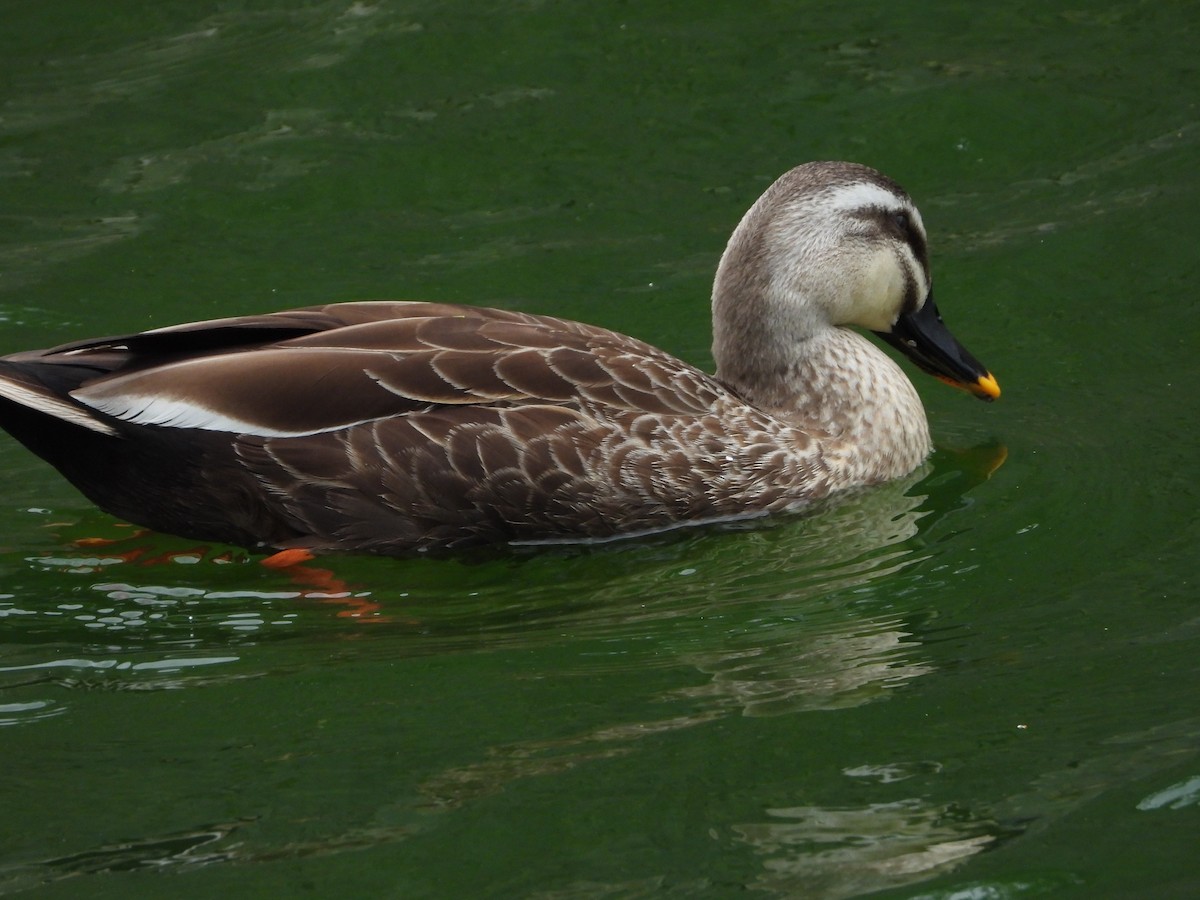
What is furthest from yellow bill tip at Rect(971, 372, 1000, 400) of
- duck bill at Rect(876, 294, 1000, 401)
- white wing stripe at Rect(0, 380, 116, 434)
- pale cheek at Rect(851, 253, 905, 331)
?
white wing stripe at Rect(0, 380, 116, 434)

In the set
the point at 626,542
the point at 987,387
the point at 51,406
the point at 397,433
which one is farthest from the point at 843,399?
the point at 51,406

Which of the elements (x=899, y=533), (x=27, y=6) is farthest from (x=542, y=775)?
(x=27, y=6)

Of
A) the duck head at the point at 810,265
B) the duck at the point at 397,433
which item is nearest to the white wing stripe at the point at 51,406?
the duck at the point at 397,433

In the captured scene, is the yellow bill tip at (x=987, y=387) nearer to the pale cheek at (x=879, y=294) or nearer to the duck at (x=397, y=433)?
the pale cheek at (x=879, y=294)

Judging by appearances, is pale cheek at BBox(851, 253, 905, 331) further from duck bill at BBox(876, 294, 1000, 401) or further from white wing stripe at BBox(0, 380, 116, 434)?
white wing stripe at BBox(0, 380, 116, 434)

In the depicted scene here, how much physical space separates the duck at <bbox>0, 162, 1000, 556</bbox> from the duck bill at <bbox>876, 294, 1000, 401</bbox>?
2.93 ft

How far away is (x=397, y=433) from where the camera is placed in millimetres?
6465

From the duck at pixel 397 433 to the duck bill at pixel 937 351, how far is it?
0.89m

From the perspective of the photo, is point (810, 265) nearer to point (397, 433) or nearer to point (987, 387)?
point (987, 387)

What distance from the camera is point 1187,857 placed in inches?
169

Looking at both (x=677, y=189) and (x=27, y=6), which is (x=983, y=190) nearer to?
(x=677, y=189)

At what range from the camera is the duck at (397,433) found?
644 centimetres

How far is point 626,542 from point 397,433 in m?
0.98

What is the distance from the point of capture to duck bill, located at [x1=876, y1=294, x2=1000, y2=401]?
754 centimetres
